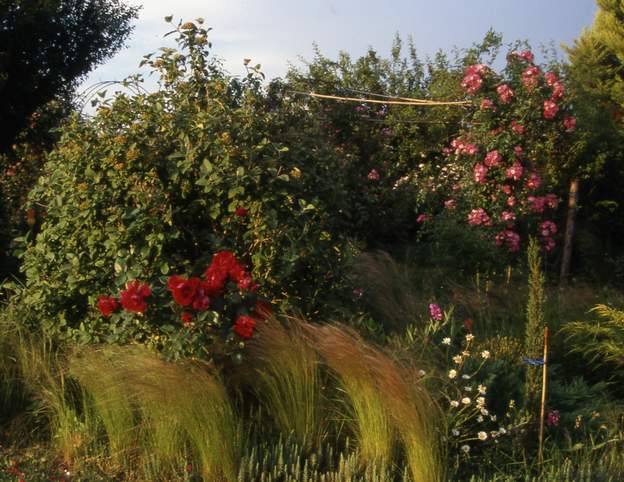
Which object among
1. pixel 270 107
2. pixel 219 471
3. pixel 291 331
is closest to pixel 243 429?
pixel 219 471

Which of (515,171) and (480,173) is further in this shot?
(480,173)

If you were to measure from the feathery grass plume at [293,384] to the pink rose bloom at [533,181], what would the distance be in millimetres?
5786

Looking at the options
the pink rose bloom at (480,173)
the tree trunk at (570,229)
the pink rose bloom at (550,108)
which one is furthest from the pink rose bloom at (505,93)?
the tree trunk at (570,229)

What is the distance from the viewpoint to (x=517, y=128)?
31.3 feet

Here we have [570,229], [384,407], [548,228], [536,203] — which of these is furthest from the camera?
[570,229]

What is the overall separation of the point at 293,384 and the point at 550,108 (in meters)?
6.33

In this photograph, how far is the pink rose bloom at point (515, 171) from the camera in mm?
9430

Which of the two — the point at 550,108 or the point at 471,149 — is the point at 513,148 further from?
the point at 550,108

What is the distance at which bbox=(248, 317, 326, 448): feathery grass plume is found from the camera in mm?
4250

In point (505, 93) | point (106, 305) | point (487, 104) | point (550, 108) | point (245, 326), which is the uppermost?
point (505, 93)

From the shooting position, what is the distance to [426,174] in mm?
11227

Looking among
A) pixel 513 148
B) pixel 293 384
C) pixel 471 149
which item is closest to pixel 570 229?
pixel 513 148

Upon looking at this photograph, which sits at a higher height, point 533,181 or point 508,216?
point 533,181

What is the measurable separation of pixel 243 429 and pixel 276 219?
1.26m
